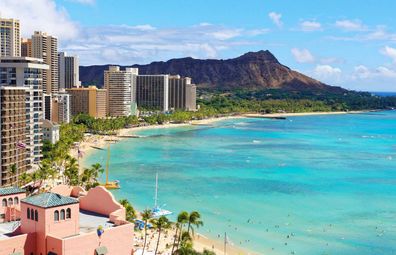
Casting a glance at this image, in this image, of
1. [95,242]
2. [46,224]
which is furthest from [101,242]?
[46,224]

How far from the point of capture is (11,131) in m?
45.7

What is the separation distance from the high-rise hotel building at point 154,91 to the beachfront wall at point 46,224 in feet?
475

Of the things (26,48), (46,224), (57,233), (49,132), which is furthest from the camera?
(26,48)

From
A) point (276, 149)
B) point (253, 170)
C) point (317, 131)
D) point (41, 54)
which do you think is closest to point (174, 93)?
point (317, 131)

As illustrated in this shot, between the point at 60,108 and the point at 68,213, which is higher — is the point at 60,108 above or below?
above

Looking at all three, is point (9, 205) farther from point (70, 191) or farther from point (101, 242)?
point (101, 242)

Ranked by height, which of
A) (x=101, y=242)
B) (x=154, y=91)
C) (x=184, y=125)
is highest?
(x=154, y=91)

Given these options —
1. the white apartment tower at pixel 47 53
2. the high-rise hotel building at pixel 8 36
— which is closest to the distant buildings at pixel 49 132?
the high-rise hotel building at pixel 8 36

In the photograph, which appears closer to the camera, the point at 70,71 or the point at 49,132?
the point at 49,132

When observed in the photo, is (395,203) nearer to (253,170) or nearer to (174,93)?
(253,170)

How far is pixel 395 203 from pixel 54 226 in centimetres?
4086

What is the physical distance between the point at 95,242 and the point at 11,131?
2637 centimetres

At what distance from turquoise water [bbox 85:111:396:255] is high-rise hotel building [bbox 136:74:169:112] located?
56544 millimetres

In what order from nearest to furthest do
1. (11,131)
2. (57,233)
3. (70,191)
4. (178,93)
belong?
1. (57,233)
2. (70,191)
3. (11,131)
4. (178,93)
